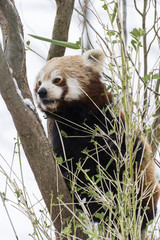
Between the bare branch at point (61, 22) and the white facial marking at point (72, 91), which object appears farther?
the bare branch at point (61, 22)

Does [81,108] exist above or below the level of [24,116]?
below

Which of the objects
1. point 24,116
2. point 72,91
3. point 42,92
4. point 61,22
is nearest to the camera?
point 24,116

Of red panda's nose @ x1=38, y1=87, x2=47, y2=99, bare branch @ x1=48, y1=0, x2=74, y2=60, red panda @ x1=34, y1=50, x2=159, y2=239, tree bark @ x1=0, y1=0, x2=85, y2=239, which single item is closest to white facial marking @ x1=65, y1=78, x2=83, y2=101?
red panda @ x1=34, y1=50, x2=159, y2=239

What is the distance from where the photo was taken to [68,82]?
2.44 m

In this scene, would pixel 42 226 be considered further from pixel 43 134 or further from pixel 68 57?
pixel 68 57

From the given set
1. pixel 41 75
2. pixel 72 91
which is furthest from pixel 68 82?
pixel 41 75

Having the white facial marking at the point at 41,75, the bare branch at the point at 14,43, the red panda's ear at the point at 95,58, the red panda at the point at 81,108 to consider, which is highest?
the bare branch at the point at 14,43

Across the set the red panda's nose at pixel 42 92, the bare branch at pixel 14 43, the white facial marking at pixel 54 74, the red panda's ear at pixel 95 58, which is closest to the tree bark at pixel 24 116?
the bare branch at pixel 14 43

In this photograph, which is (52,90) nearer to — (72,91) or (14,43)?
(72,91)

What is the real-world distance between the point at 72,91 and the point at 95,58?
0.26 metres

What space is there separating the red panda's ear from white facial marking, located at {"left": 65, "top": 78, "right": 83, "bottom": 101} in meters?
Result: 0.20

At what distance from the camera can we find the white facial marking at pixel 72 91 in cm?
243

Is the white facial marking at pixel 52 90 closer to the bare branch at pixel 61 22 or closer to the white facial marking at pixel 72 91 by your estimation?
the white facial marking at pixel 72 91

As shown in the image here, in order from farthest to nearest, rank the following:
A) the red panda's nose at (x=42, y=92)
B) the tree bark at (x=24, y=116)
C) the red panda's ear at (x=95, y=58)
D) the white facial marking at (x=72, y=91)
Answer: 1. the red panda's ear at (x=95, y=58)
2. the white facial marking at (x=72, y=91)
3. the red panda's nose at (x=42, y=92)
4. the tree bark at (x=24, y=116)
